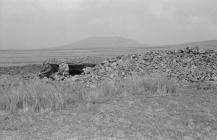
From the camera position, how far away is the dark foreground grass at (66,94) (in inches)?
360

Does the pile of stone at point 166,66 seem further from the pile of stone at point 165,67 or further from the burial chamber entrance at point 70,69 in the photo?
the burial chamber entrance at point 70,69

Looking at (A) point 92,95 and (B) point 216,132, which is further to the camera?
(A) point 92,95

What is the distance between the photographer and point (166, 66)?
16.8 m

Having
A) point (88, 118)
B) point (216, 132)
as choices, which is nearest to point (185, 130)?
point (216, 132)

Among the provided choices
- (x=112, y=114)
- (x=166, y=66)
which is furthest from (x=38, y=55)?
(x=112, y=114)

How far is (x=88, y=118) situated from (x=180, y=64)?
10.1 metres

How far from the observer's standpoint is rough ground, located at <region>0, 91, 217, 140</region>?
6.78 meters

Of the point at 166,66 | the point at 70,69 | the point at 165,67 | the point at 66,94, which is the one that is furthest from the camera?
the point at 70,69

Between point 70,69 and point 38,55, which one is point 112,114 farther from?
point 38,55

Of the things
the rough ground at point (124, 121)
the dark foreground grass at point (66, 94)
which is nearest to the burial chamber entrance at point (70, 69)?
the dark foreground grass at point (66, 94)

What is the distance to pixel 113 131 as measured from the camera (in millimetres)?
6945

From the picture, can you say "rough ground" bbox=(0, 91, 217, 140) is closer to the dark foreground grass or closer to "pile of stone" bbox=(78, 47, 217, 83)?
the dark foreground grass

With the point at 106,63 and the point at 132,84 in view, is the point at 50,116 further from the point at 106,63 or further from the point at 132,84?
the point at 106,63

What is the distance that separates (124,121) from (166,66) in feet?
31.1
